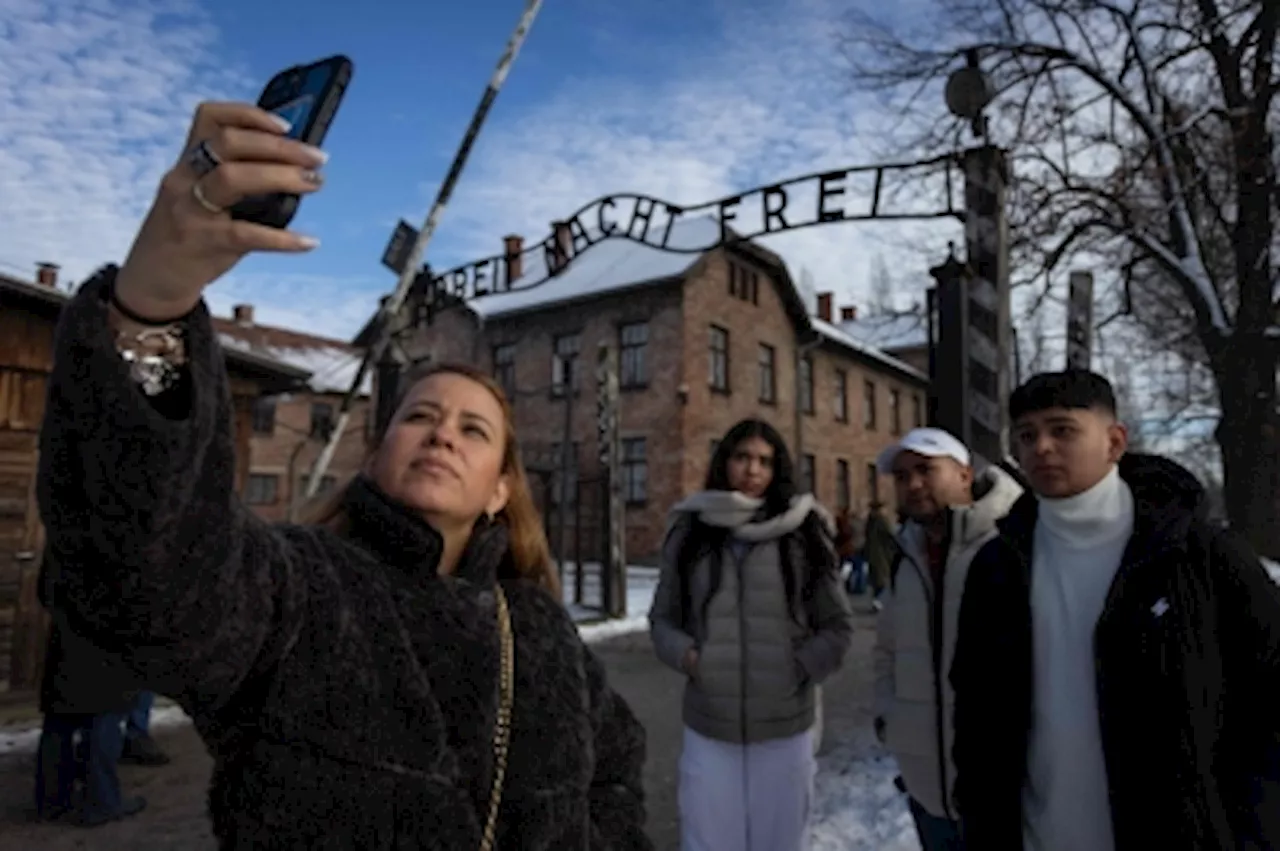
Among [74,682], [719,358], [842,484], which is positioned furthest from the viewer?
[842,484]

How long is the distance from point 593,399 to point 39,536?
16.2 metres

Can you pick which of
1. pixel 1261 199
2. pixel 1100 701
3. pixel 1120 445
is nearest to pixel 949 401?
pixel 1120 445

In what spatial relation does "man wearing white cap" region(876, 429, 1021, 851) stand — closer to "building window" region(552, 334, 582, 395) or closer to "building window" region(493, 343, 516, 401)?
"building window" region(552, 334, 582, 395)

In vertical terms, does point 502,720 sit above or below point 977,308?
below

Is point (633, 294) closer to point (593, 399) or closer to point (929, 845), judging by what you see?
point (593, 399)

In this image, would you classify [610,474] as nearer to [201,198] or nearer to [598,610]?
[598,610]

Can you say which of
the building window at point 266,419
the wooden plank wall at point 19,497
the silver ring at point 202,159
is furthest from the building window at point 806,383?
the silver ring at point 202,159

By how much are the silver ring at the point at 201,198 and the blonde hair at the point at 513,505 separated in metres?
0.77

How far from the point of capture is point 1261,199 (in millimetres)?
9164

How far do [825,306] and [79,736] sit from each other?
37121 millimetres

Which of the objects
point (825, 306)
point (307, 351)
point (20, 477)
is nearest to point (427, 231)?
point (20, 477)

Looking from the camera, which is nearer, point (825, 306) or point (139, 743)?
point (139, 743)

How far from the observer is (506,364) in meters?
25.7

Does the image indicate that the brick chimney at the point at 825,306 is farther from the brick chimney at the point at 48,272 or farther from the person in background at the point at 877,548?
the brick chimney at the point at 48,272
